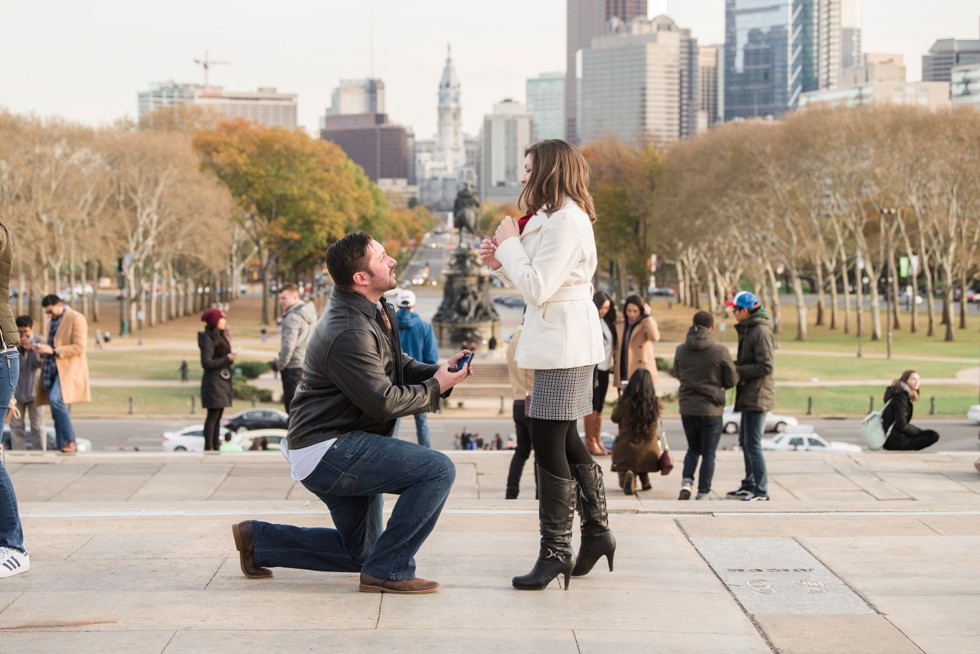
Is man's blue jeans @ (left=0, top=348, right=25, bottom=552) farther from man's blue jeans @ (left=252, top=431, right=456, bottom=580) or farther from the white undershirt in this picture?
the white undershirt

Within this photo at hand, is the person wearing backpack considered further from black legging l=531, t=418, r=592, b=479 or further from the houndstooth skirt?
the houndstooth skirt

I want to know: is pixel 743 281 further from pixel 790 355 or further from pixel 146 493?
pixel 146 493

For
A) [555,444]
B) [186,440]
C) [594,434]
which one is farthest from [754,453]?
[186,440]

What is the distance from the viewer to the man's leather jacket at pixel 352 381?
590 centimetres

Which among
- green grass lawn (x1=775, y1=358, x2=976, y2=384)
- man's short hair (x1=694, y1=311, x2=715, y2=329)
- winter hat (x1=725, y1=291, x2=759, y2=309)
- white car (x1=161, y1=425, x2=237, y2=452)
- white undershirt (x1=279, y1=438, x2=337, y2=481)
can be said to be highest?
winter hat (x1=725, y1=291, x2=759, y2=309)

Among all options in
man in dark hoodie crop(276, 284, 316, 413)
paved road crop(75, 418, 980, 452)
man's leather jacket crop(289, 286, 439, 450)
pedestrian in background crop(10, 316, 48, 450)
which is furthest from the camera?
paved road crop(75, 418, 980, 452)

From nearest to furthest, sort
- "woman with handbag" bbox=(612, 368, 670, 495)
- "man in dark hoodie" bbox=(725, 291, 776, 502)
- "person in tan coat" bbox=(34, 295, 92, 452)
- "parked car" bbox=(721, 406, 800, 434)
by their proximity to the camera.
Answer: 1. "man in dark hoodie" bbox=(725, 291, 776, 502)
2. "woman with handbag" bbox=(612, 368, 670, 495)
3. "person in tan coat" bbox=(34, 295, 92, 452)
4. "parked car" bbox=(721, 406, 800, 434)

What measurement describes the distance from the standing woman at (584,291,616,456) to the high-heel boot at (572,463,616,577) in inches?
265

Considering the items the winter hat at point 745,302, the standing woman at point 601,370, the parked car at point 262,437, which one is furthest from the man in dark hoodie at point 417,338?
the parked car at point 262,437

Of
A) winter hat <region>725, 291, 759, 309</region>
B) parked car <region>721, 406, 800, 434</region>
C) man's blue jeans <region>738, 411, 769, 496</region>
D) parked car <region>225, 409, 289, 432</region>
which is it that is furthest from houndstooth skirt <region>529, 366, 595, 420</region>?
parked car <region>721, 406, 800, 434</region>

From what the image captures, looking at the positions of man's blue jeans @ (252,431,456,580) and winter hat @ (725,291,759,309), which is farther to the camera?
winter hat @ (725,291,759,309)

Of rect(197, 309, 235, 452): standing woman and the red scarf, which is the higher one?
the red scarf

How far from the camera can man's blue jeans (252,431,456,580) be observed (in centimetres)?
602

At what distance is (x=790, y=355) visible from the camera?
5372 cm
